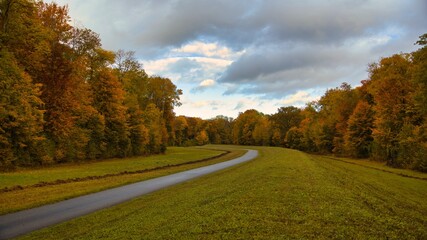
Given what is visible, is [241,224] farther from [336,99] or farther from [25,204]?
[336,99]

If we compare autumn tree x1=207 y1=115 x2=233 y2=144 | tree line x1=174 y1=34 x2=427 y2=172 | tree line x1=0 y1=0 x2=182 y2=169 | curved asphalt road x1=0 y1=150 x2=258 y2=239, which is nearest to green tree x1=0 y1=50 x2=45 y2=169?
tree line x1=0 y1=0 x2=182 y2=169

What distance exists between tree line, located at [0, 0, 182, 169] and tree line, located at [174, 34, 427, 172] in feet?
120

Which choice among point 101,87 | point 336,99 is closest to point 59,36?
point 101,87

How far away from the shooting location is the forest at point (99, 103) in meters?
28.8

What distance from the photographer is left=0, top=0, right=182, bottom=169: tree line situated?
92.0 feet

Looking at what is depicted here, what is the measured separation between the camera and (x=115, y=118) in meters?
47.6

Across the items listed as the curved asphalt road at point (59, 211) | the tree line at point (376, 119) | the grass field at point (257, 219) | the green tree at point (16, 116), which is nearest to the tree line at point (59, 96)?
the green tree at point (16, 116)

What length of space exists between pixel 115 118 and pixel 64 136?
480 inches

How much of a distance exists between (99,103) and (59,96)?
33.7 ft

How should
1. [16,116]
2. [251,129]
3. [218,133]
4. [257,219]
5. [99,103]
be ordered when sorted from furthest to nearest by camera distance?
[218,133]
[251,129]
[99,103]
[16,116]
[257,219]

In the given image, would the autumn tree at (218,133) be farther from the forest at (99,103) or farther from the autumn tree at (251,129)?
the forest at (99,103)

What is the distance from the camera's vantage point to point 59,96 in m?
36.0

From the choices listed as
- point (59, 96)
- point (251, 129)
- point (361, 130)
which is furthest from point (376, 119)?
point (251, 129)

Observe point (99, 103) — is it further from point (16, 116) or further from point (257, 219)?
point (257, 219)
